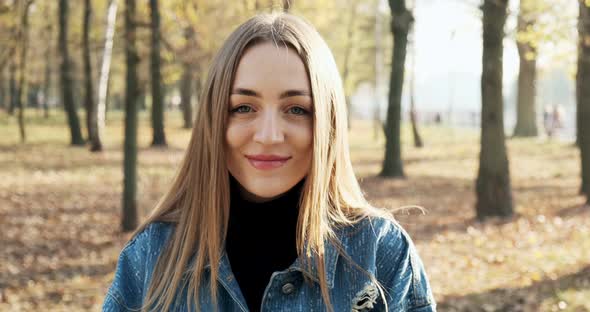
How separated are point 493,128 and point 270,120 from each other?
882 centimetres

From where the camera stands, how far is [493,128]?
10.1 meters

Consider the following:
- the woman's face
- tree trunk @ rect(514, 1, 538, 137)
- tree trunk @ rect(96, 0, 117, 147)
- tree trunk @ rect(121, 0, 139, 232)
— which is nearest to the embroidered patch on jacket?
the woman's face

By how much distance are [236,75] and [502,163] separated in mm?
8886

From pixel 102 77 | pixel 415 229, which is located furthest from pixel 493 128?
pixel 102 77

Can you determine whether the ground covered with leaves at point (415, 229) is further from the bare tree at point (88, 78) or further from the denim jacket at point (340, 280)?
the bare tree at point (88, 78)

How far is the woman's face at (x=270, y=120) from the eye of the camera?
75.4 inches

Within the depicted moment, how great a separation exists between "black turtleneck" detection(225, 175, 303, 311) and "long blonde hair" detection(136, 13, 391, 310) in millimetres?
64

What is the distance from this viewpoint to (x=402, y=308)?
193 cm

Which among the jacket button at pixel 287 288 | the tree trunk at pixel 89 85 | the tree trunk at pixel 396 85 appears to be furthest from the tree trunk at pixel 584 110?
the tree trunk at pixel 89 85

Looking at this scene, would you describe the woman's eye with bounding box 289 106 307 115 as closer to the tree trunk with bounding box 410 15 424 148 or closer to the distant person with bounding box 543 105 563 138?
the tree trunk with bounding box 410 15 424 148

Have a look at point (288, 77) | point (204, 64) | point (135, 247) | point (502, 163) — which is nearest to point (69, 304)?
point (135, 247)

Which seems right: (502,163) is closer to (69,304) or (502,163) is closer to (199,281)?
(69,304)

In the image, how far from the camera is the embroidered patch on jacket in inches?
74.2

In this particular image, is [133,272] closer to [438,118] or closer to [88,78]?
[88,78]
